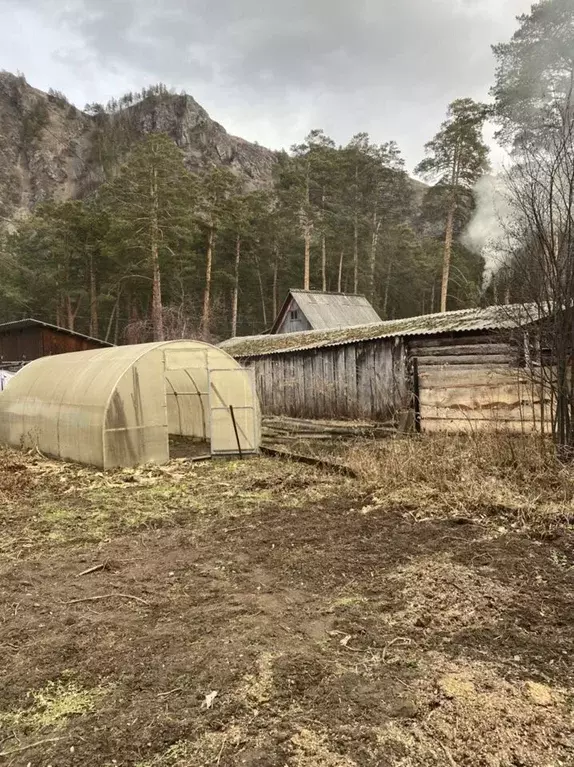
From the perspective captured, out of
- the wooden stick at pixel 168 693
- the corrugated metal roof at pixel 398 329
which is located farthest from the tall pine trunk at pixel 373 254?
the wooden stick at pixel 168 693

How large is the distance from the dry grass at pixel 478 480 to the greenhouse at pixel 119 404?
12.6 feet

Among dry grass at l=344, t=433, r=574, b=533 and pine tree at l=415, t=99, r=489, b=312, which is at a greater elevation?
pine tree at l=415, t=99, r=489, b=312

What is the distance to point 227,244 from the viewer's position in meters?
40.7

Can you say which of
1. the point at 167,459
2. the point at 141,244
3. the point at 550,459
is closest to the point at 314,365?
the point at 167,459

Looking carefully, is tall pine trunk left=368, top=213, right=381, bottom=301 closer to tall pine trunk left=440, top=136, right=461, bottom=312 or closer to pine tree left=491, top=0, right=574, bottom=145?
tall pine trunk left=440, top=136, right=461, bottom=312

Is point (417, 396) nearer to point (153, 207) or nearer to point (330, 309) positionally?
point (330, 309)

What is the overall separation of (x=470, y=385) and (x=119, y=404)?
326 inches

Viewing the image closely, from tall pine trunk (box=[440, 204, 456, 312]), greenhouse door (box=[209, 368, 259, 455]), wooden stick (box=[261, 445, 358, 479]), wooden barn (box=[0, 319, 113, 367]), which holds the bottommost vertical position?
wooden stick (box=[261, 445, 358, 479])

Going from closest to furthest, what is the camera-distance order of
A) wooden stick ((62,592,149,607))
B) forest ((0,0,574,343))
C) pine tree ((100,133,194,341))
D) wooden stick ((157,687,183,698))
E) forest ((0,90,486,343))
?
1. wooden stick ((157,687,183,698))
2. wooden stick ((62,592,149,607))
3. forest ((0,0,574,343))
4. pine tree ((100,133,194,341))
5. forest ((0,90,486,343))

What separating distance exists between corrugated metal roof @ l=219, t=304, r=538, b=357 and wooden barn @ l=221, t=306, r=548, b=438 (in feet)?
0.16

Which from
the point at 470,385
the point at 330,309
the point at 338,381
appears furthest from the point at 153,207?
the point at 470,385

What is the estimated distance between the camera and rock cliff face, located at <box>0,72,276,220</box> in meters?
87.8

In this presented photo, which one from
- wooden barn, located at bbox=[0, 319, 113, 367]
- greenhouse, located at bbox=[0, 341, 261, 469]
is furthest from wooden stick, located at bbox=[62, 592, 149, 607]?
wooden barn, located at bbox=[0, 319, 113, 367]

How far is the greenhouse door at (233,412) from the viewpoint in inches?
452
